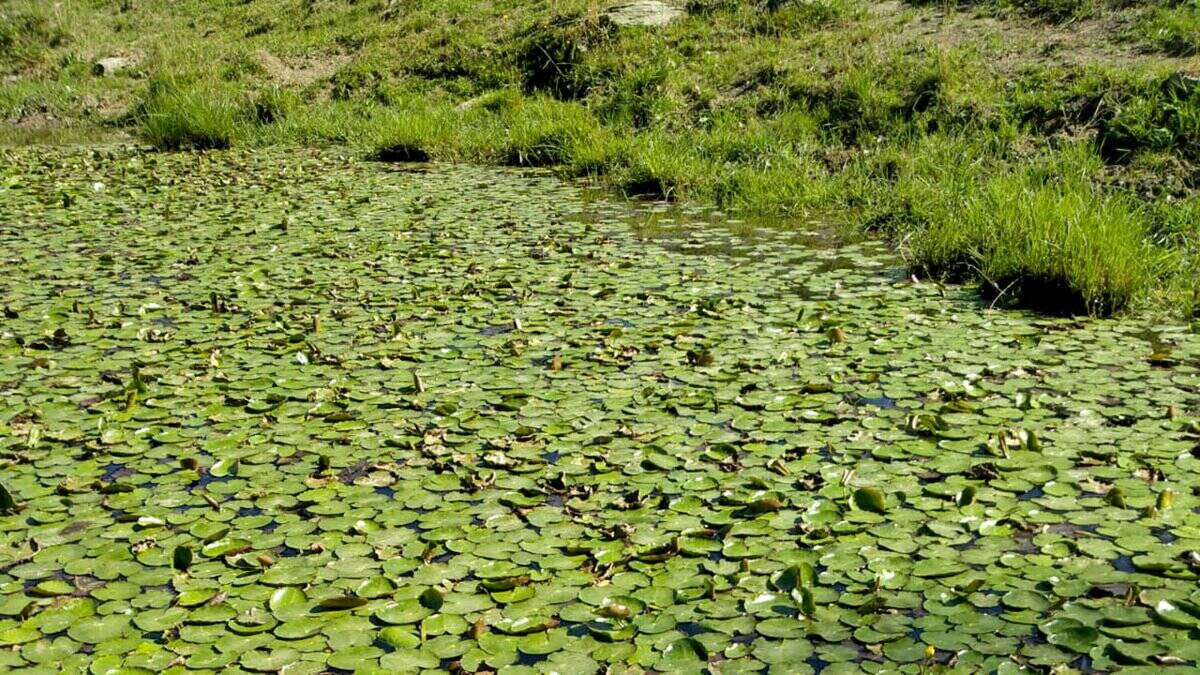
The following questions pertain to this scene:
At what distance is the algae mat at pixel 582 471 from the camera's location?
9.19 feet

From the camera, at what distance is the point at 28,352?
490 centimetres

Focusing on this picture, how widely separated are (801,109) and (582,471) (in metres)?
6.11

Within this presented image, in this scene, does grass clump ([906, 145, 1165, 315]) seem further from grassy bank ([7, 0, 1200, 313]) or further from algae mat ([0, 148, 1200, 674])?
algae mat ([0, 148, 1200, 674])

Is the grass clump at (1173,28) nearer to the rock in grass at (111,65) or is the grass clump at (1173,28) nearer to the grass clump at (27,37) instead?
the rock in grass at (111,65)

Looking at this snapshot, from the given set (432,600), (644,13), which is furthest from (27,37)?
(432,600)

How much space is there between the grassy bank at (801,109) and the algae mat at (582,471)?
591 millimetres

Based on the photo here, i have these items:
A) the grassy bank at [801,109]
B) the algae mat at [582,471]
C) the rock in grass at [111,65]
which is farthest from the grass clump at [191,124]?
the algae mat at [582,471]

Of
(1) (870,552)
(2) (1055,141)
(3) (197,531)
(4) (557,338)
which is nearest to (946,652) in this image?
(1) (870,552)

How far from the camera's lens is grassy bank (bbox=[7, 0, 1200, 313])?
5.99 metres

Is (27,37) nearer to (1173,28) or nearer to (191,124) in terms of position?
(191,124)

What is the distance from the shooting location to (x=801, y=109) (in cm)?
921

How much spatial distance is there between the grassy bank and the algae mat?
1.94ft

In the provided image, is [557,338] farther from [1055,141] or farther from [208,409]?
[1055,141]

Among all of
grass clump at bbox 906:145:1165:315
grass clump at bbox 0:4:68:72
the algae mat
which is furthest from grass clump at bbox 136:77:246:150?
grass clump at bbox 906:145:1165:315
